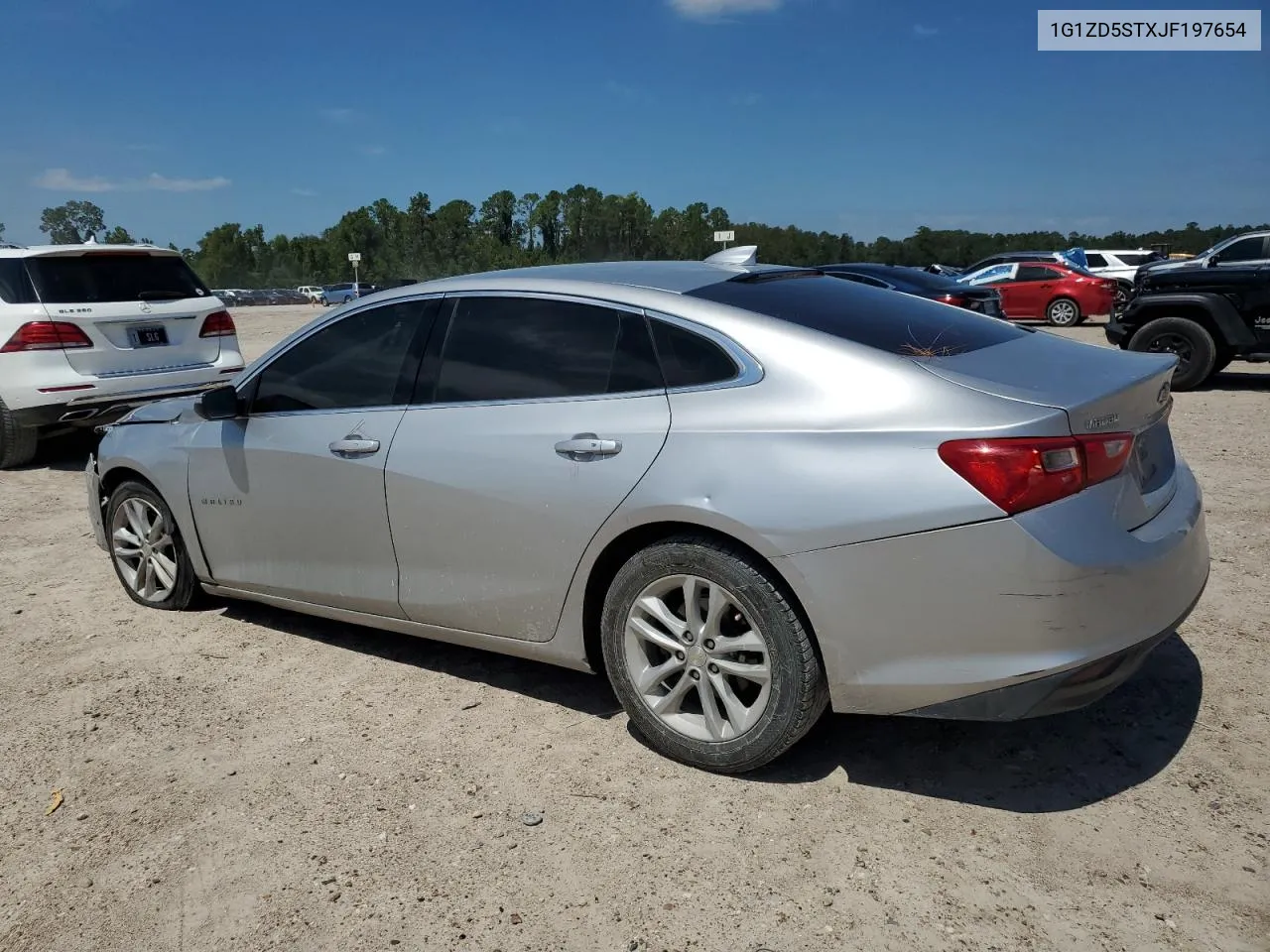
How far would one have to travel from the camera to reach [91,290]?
8.00m

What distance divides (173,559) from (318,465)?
1.37 meters

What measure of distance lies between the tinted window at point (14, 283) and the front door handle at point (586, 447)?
655 centimetres

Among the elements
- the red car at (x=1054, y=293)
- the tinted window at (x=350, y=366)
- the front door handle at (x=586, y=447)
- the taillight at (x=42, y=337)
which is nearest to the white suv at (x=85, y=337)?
the taillight at (x=42, y=337)

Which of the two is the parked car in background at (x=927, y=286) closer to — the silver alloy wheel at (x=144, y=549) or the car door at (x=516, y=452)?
the silver alloy wheel at (x=144, y=549)

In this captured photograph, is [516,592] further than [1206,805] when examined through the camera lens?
Yes

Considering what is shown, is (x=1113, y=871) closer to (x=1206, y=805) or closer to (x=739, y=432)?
(x=1206, y=805)

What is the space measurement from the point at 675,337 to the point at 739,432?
1.51 feet

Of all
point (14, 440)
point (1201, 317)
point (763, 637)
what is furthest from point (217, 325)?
point (1201, 317)

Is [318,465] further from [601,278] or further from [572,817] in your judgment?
[572,817]

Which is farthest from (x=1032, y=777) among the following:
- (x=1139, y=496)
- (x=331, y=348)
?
(x=331, y=348)

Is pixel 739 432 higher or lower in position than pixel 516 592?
higher

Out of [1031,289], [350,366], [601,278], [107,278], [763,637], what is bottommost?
[1031,289]

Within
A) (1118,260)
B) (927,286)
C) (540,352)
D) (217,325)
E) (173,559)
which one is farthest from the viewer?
(1118,260)

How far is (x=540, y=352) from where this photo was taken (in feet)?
11.4
